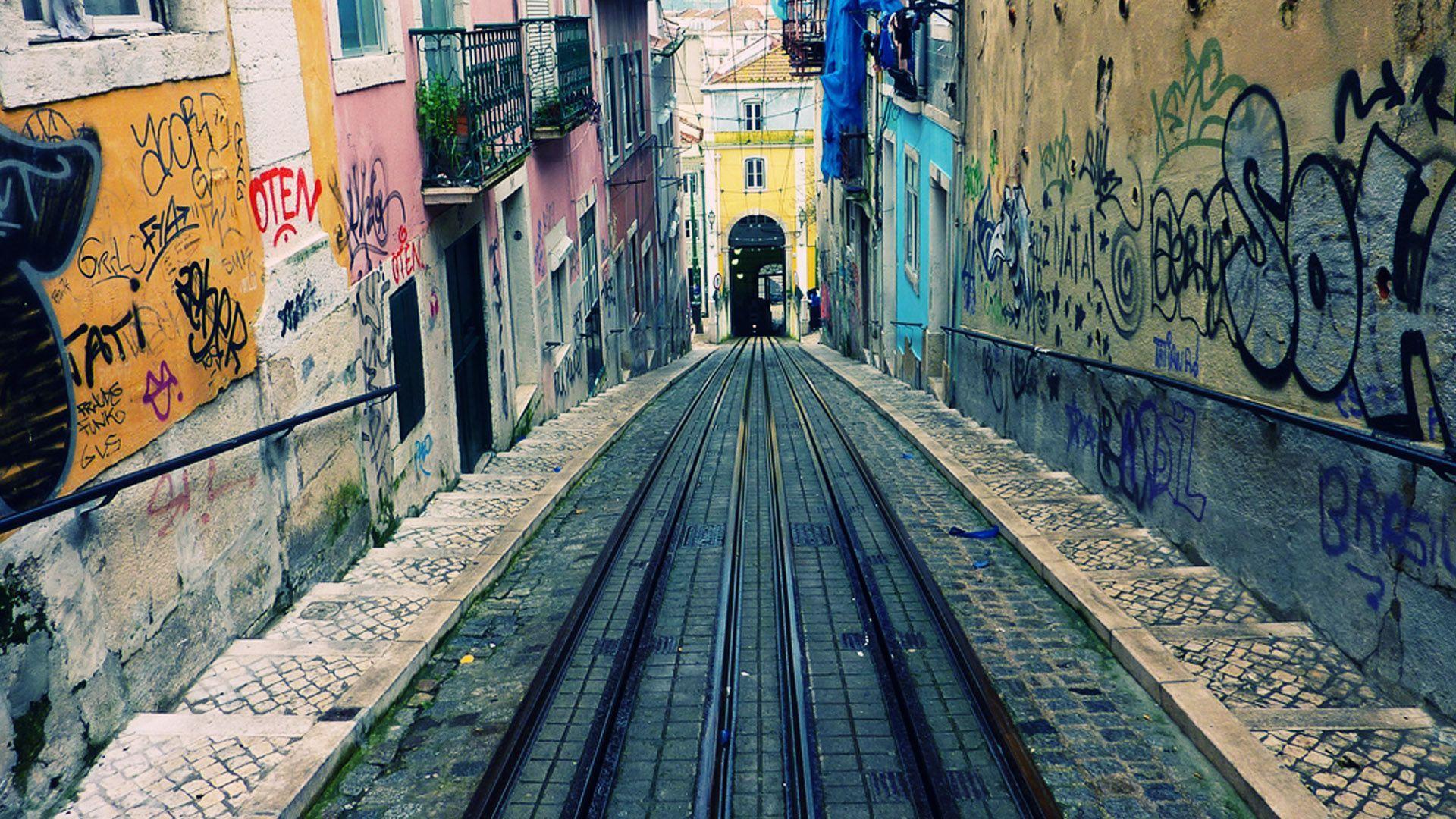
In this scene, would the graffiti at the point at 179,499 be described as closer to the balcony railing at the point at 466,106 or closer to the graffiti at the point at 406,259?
the graffiti at the point at 406,259

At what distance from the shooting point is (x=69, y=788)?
15.5 ft

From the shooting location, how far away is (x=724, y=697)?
20.1ft

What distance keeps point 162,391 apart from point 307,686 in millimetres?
1587

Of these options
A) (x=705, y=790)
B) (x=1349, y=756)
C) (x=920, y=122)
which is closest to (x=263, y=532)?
(x=705, y=790)

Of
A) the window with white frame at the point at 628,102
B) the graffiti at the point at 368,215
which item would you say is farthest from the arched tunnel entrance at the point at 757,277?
the graffiti at the point at 368,215

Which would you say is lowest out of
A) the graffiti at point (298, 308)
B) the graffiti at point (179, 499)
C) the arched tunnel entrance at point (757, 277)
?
the arched tunnel entrance at point (757, 277)

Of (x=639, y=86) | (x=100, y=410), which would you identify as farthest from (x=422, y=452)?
(x=639, y=86)

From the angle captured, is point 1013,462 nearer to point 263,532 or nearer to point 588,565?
point 588,565

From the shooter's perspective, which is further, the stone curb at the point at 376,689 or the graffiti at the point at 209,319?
the graffiti at the point at 209,319

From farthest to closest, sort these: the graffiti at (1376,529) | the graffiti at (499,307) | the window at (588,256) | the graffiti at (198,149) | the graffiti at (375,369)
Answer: the window at (588,256) < the graffiti at (499,307) < the graffiti at (375,369) < the graffiti at (198,149) < the graffiti at (1376,529)

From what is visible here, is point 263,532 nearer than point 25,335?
No

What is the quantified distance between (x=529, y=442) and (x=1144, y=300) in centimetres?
723

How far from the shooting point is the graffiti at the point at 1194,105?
22.7 ft

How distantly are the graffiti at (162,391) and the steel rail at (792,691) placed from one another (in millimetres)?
3273
